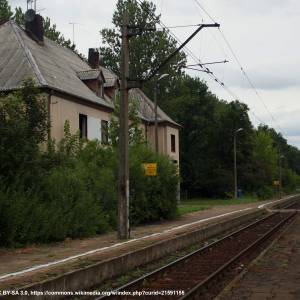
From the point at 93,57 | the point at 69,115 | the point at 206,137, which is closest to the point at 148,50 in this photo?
the point at 206,137

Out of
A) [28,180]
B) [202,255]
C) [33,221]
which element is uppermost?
[28,180]

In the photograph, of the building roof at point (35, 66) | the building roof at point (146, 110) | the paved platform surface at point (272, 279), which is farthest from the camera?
the building roof at point (146, 110)

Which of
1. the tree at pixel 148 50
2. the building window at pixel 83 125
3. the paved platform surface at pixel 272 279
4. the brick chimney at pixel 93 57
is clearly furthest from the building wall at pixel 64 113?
the tree at pixel 148 50

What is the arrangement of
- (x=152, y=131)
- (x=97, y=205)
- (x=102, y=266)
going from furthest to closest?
(x=152, y=131)
(x=97, y=205)
(x=102, y=266)

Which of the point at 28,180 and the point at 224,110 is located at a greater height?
the point at 224,110

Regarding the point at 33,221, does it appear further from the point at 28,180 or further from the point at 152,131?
the point at 152,131

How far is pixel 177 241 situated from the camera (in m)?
18.1

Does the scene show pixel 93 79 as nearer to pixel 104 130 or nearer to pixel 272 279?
pixel 104 130

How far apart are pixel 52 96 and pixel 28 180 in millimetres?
13914

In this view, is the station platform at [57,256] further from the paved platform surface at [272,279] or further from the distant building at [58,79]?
the distant building at [58,79]

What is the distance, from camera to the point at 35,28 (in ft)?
128

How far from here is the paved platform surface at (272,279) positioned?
34.2ft

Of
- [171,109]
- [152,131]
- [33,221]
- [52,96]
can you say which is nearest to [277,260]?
[33,221]

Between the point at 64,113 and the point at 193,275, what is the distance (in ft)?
70.3
